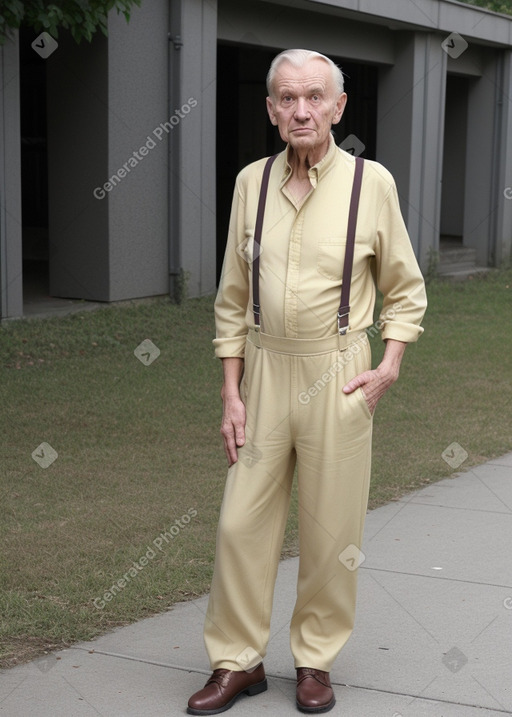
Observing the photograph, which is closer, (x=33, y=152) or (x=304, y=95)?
(x=304, y=95)

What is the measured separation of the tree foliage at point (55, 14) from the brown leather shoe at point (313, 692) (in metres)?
6.51

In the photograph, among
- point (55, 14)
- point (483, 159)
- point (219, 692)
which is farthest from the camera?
point (483, 159)

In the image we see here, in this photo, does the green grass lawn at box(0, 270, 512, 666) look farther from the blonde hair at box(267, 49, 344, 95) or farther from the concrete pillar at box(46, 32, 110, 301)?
the blonde hair at box(267, 49, 344, 95)

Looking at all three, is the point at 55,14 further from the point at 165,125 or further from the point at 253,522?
the point at 253,522

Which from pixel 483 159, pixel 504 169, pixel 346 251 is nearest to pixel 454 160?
pixel 483 159

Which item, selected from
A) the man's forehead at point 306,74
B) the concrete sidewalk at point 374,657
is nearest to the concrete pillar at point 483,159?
the concrete sidewalk at point 374,657

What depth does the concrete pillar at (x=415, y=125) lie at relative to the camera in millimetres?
16812

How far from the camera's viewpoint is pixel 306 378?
3.56m

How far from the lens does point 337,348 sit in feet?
11.7

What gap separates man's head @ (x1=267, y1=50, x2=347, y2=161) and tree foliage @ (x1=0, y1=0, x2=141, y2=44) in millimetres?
5794

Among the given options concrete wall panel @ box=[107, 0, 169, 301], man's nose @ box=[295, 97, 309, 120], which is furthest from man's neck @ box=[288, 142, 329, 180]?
concrete wall panel @ box=[107, 0, 169, 301]
